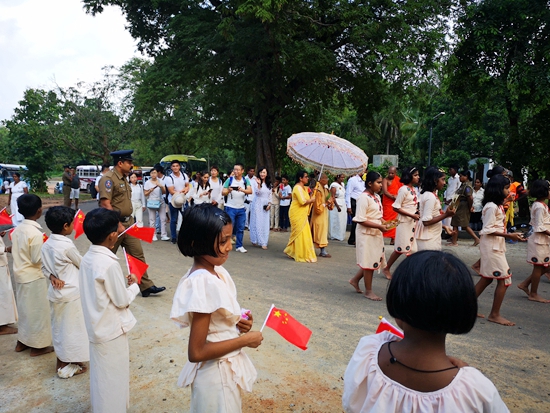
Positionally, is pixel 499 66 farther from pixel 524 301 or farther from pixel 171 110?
pixel 171 110

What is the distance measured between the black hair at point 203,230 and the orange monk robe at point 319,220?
7451 mm

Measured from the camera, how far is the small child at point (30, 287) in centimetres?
452

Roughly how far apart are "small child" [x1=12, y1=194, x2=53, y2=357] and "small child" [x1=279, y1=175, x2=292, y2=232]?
9099mm

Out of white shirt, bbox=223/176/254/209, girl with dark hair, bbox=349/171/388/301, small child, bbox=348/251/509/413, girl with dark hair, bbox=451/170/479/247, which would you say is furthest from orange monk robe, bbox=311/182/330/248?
small child, bbox=348/251/509/413

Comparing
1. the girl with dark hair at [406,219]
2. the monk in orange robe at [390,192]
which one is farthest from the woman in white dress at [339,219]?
the girl with dark hair at [406,219]

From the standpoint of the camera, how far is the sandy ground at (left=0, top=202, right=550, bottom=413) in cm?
358

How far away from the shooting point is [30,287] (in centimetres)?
457

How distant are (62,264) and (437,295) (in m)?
3.45

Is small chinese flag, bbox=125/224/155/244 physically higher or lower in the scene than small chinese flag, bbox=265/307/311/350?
higher

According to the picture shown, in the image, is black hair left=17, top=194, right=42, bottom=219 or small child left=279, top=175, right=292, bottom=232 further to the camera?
small child left=279, top=175, right=292, bottom=232

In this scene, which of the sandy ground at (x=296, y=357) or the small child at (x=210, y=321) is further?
the sandy ground at (x=296, y=357)

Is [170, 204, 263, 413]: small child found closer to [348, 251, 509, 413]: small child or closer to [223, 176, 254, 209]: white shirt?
[348, 251, 509, 413]: small child

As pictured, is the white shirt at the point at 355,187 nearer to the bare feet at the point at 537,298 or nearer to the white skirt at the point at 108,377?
the bare feet at the point at 537,298

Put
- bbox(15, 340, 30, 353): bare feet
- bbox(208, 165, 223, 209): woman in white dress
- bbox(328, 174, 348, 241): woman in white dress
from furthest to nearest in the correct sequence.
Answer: bbox(328, 174, 348, 241): woman in white dress → bbox(208, 165, 223, 209): woman in white dress → bbox(15, 340, 30, 353): bare feet
